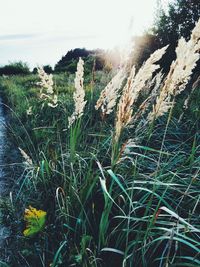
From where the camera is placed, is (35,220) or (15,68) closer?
(35,220)

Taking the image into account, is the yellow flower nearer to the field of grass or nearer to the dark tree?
the field of grass

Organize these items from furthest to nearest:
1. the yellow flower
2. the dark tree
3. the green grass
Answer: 1. the dark tree
2. the yellow flower
3. the green grass

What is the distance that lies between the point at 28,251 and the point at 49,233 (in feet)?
0.57

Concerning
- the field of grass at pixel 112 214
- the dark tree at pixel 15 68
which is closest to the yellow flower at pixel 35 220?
the field of grass at pixel 112 214

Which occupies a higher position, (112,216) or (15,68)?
(112,216)

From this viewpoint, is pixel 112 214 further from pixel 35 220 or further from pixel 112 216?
pixel 35 220

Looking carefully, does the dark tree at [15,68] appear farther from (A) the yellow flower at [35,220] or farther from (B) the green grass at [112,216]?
(A) the yellow flower at [35,220]

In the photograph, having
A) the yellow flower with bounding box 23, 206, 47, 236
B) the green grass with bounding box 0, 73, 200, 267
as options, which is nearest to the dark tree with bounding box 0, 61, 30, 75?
the green grass with bounding box 0, 73, 200, 267

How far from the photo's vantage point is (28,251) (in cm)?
220

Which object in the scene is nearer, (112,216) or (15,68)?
(112,216)

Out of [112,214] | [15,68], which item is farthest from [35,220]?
[15,68]

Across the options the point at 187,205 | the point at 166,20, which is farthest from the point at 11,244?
the point at 166,20

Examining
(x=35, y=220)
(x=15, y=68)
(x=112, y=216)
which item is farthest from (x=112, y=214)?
(x=15, y=68)

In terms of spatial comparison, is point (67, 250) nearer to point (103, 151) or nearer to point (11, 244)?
point (11, 244)
